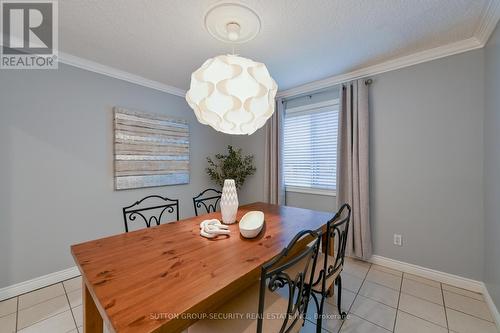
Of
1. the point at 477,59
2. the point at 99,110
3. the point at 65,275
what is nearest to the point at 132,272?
the point at 65,275

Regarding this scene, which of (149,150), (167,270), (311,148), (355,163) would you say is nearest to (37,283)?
(149,150)

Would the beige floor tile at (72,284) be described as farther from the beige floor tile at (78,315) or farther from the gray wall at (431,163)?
the gray wall at (431,163)

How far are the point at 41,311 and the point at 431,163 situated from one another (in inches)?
152

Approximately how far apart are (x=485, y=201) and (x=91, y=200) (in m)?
3.99

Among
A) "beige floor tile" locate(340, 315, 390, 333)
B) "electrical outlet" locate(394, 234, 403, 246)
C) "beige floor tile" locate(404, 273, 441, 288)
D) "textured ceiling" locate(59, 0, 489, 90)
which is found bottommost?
"beige floor tile" locate(340, 315, 390, 333)

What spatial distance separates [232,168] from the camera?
3594 millimetres

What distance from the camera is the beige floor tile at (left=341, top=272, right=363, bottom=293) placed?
204 cm

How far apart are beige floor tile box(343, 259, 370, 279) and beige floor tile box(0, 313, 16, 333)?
300 centimetres

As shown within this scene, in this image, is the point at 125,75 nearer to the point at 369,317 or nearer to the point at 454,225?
the point at 369,317

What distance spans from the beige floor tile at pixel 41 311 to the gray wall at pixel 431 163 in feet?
10.6

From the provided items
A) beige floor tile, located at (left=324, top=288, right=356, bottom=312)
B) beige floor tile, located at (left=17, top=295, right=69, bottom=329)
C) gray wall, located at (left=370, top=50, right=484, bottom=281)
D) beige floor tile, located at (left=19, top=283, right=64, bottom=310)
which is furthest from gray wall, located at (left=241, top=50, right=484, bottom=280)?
beige floor tile, located at (left=19, top=283, right=64, bottom=310)

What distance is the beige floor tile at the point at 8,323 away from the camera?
5.03 feet

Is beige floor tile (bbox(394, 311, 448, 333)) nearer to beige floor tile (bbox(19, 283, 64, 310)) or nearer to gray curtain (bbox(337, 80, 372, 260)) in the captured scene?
gray curtain (bbox(337, 80, 372, 260))

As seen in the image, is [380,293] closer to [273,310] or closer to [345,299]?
[345,299]
